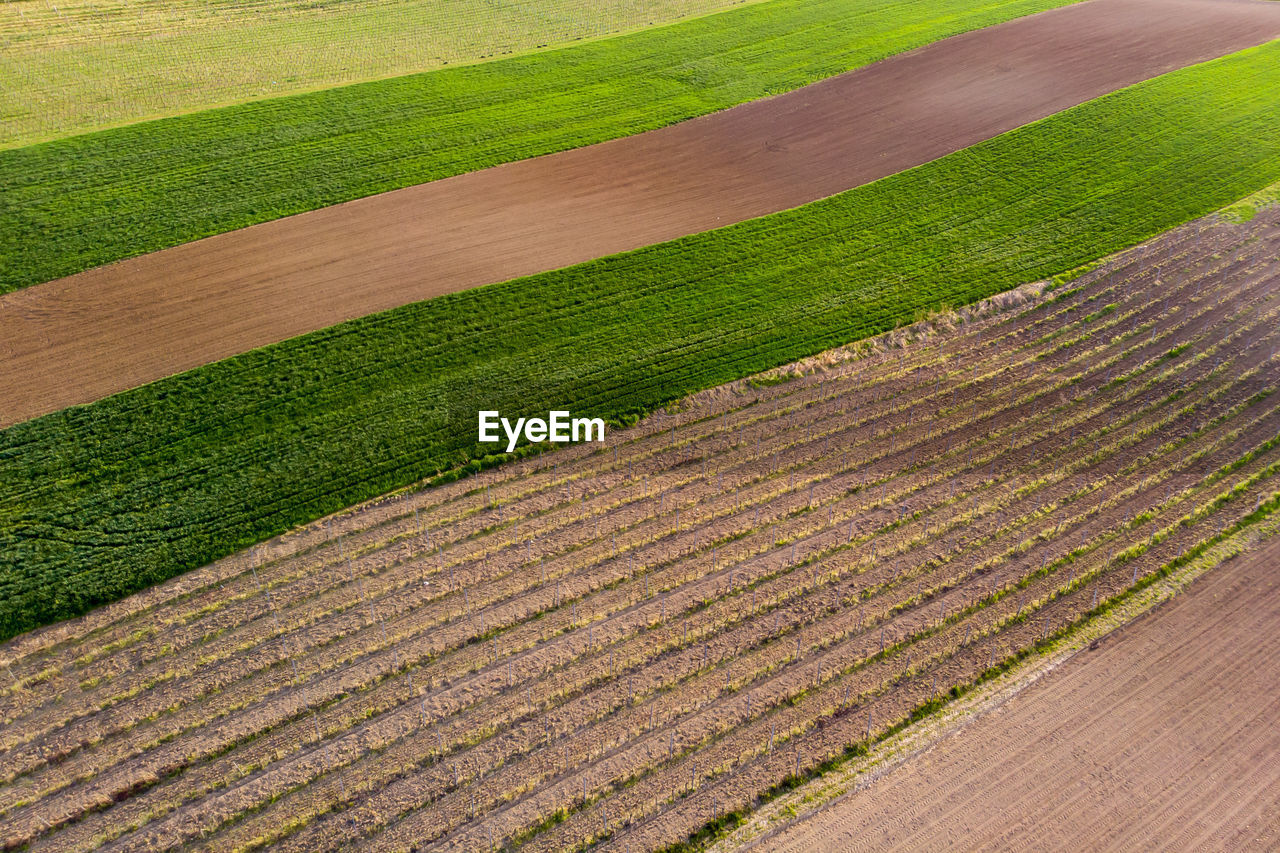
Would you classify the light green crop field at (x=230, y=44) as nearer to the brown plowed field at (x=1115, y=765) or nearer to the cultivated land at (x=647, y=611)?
the cultivated land at (x=647, y=611)

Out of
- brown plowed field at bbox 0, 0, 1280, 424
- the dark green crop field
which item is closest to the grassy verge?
brown plowed field at bbox 0, 0, 1280, 424

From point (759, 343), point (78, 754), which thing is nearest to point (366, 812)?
point (78, 754)

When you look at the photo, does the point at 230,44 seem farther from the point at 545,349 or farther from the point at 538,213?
the point at 545,349

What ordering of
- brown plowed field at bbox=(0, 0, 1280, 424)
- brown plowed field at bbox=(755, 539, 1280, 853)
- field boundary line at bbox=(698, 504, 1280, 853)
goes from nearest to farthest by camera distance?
brown plowed field at bbox=(755, 539, 1280, 853) < field boundary line at bbox=(698, 504, 1280, 853) < brown plowed field at bbox=(0, 0, 1280, 424)

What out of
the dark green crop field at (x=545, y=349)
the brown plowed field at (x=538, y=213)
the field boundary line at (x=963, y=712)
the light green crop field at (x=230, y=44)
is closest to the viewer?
the field boundary line at (x=963, y=712)

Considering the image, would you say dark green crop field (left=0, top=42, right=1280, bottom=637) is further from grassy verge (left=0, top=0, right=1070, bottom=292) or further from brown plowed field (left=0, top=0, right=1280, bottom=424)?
grassy verge (left=0, top=0, right=1070, bottom=292)

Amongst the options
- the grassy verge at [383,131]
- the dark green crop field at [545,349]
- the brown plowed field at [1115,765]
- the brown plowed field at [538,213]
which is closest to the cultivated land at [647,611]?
the brown plowed field at [1115,765]
